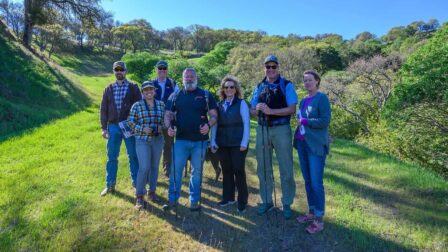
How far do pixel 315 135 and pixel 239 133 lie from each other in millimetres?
1071

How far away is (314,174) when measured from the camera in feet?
14.3

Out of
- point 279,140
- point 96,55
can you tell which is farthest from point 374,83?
point 96,55

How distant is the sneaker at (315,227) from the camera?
4.50 metres

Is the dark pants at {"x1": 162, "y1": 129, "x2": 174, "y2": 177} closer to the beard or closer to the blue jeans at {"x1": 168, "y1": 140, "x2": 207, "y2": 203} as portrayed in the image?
the blue jeans at {"x1": 168, "y1": 140, "x2": 207, "y2": 203}

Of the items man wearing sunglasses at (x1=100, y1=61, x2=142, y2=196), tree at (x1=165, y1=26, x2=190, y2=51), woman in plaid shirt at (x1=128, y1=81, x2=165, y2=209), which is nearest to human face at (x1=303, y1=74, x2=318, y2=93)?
woman in plaid shirt at (x1=128, y1=81, x2=165, y2=209)

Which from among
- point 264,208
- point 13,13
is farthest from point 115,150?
point 13,13

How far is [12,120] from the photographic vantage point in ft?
34.5

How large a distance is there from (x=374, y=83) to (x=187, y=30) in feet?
205

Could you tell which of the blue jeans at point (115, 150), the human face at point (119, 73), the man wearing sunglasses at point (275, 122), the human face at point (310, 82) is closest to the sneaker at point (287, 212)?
the man wearing sunglasses at point (275, 122)

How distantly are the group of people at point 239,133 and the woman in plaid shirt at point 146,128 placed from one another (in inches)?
0.6

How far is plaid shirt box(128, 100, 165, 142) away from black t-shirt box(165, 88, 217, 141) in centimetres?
39

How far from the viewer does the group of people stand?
4.39 meters

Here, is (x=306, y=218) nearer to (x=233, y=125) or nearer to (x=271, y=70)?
(x=233, y=125)

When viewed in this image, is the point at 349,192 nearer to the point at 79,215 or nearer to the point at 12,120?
the point at 79,215
